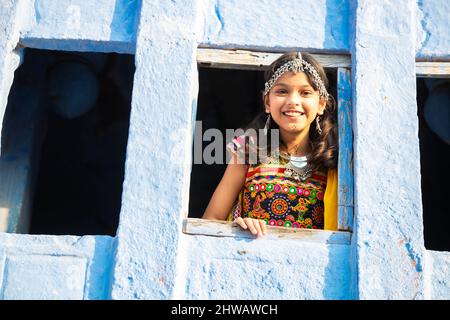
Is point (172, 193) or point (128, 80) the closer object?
point (172, 193)

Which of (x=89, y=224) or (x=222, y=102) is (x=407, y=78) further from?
(x=89, y=224)

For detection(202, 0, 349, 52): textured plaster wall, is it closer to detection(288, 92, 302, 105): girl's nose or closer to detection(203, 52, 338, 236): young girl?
detection(203, 52, 338, 236): young girl

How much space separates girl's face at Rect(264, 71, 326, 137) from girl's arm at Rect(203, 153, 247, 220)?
41cm

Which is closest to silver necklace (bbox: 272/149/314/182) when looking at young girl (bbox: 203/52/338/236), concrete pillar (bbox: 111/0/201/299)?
young girl (bbox: 203/52/338/236)

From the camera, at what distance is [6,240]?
3.54m

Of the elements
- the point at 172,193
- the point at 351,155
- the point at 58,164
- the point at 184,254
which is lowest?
the point at 184,254

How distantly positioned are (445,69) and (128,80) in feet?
12.3

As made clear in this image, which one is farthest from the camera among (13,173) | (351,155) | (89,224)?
(89,224)

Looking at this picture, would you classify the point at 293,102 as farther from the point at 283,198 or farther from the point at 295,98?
the point at 283,198

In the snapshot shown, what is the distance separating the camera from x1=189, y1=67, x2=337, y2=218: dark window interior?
22.1 ft

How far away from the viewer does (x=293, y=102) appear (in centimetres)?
392

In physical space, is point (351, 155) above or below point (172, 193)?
above

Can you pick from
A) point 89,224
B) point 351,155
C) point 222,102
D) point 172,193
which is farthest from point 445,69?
point 89,224

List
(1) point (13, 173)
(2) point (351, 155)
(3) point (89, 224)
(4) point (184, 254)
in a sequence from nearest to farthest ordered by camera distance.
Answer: (4) point (184, 254), (2) point (351, 155), (1) point (13, 173), (3) point (89, 224)
